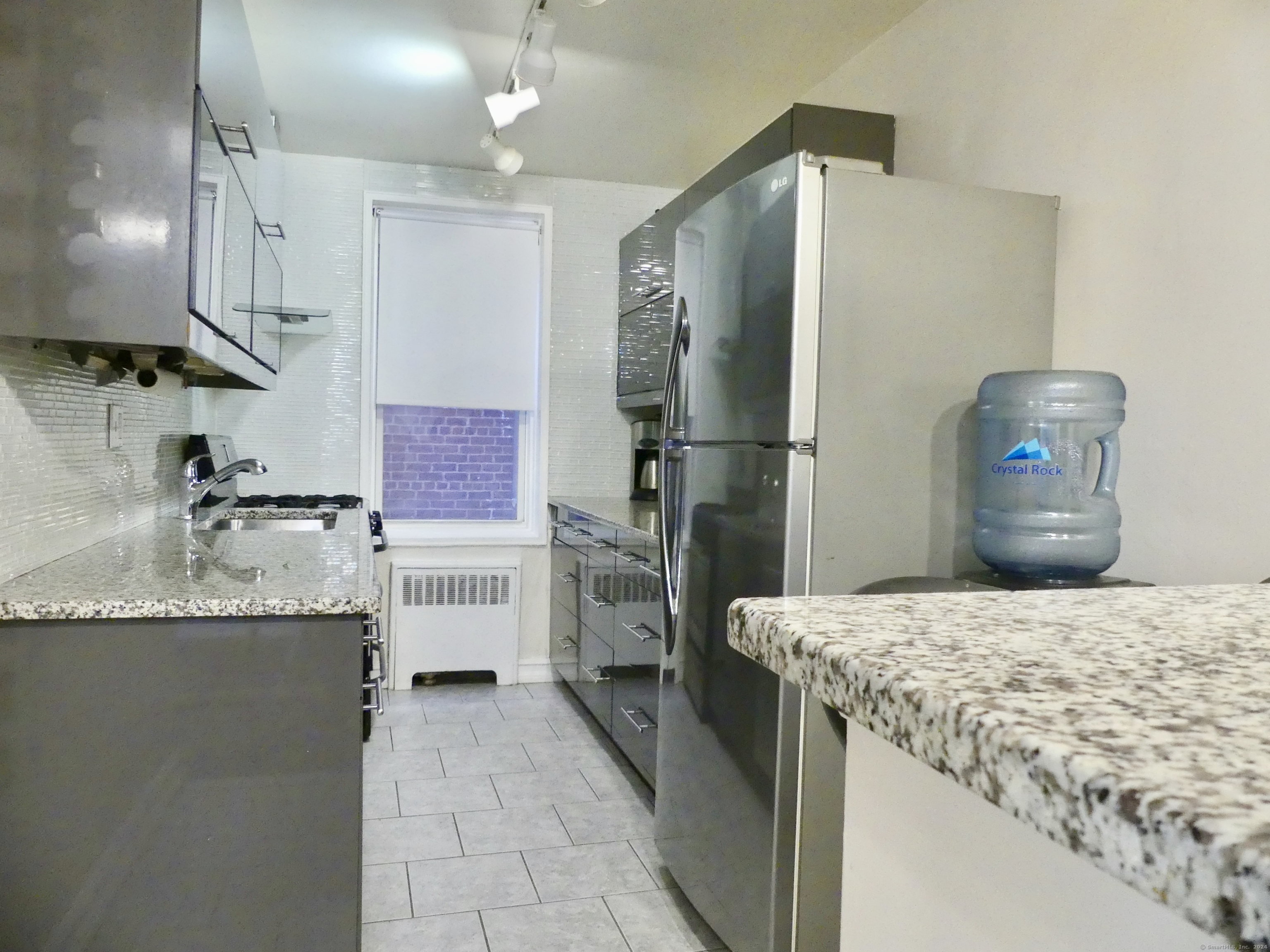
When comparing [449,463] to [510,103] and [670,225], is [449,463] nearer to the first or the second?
[670,225]

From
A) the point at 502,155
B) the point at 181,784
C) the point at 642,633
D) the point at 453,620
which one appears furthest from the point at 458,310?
the point at 181,784

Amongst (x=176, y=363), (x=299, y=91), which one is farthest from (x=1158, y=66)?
A: (x=299, y=91)

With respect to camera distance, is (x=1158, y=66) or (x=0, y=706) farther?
(x=1158, y=66)

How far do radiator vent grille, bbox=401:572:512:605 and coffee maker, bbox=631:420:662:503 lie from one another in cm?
78

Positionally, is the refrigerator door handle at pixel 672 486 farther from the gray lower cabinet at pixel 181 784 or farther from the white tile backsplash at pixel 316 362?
the white tile backsplash at pixel 316 362

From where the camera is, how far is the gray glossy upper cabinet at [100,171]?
157cm

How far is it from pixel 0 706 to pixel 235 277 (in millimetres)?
1163

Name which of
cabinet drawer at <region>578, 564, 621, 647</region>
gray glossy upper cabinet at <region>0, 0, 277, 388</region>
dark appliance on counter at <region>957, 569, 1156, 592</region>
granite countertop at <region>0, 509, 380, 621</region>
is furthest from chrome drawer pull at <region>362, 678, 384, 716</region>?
cabinet drawer at <region>578, 564, 621, 647</region>

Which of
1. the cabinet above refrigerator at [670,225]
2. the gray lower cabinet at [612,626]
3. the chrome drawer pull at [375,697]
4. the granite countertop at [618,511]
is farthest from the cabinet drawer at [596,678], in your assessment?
the chrome drawer pull at [375,697]

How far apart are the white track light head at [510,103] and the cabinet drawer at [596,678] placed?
2.00m

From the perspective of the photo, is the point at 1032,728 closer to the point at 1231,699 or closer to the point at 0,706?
the point at 1231,699

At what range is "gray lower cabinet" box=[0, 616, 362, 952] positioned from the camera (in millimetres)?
1504

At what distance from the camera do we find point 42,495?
6.15 ft

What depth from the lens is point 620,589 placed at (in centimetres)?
333
